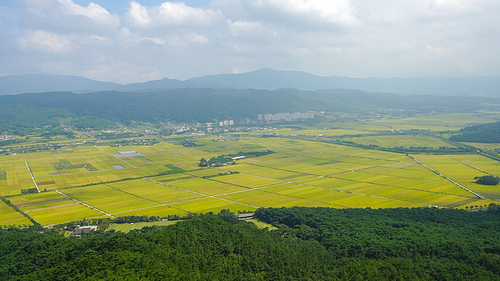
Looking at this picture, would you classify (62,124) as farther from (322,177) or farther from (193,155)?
(322,177)

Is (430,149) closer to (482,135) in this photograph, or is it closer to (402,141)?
(402,141)

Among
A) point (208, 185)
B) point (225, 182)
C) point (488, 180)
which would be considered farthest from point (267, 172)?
point (488, 180)

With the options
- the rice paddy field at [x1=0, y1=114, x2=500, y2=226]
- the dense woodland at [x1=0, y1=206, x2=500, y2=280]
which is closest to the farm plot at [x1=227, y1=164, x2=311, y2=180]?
the rice paddy field at [x1=0, y1=114, x2=500, y2=226]

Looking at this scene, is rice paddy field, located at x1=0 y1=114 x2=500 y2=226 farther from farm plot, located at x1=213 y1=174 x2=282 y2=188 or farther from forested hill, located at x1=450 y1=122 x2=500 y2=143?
forested hill, located at x1=450 y1=122 x2=500 y2=143

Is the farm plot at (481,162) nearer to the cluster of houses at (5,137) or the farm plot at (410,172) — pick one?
the farm plot at (410,172)

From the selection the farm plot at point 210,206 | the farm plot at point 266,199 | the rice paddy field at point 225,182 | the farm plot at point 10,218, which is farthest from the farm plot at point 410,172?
the farm plot at point 10,218

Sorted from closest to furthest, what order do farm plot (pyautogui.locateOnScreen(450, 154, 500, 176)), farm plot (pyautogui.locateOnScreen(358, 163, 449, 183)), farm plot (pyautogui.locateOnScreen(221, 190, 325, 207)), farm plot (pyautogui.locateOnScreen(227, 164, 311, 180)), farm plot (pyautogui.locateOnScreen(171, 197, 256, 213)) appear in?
farm plot (pyautogui.locateOnScreen(171, 197, 256, 213)) < farm plot (pyautogui.locateOnScreen(221, 190, 325, 207)) < farm plot (pyautogui.locateOnScreen(358, 163, 449, 183)) < farm plot (pyautogui.locateOnScreen(227, 164, 311, 180)) < farm plot (pyautogui.locateOnScreen(450, 154, 500, 176))
